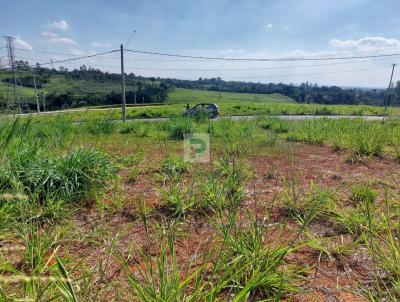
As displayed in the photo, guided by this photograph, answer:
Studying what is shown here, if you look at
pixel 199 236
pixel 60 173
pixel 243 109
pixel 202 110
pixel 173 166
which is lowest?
pixel 243 109

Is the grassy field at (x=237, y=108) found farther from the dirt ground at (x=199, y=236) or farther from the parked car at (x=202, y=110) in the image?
the dirt ground at (x=199, y=236)

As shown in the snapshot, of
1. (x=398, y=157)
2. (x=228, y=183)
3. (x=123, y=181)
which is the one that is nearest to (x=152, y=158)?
(x=123, y=181)

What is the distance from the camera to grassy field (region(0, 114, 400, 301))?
166cm

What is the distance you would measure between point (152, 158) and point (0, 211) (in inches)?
122

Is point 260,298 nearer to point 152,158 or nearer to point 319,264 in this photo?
point 319,264

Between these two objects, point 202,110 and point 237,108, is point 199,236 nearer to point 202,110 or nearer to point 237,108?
point 202,110

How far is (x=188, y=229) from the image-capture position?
104 inches

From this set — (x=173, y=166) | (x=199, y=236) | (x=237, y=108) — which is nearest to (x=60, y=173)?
(x=173, y=166)

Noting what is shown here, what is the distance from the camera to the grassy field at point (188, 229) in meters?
1.66

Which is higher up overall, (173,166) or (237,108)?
(173,166)

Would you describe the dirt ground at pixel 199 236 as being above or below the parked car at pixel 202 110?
A: below

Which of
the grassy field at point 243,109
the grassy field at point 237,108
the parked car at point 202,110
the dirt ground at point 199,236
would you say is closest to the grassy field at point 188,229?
the dirt ground at point 199,236

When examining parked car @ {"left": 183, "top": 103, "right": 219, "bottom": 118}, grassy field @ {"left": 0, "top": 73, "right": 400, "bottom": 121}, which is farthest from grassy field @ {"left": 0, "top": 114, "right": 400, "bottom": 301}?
parked car @ {"left": 183, "top": 103, "right": 219, "bottom": 118}

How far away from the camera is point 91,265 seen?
2090 mm
